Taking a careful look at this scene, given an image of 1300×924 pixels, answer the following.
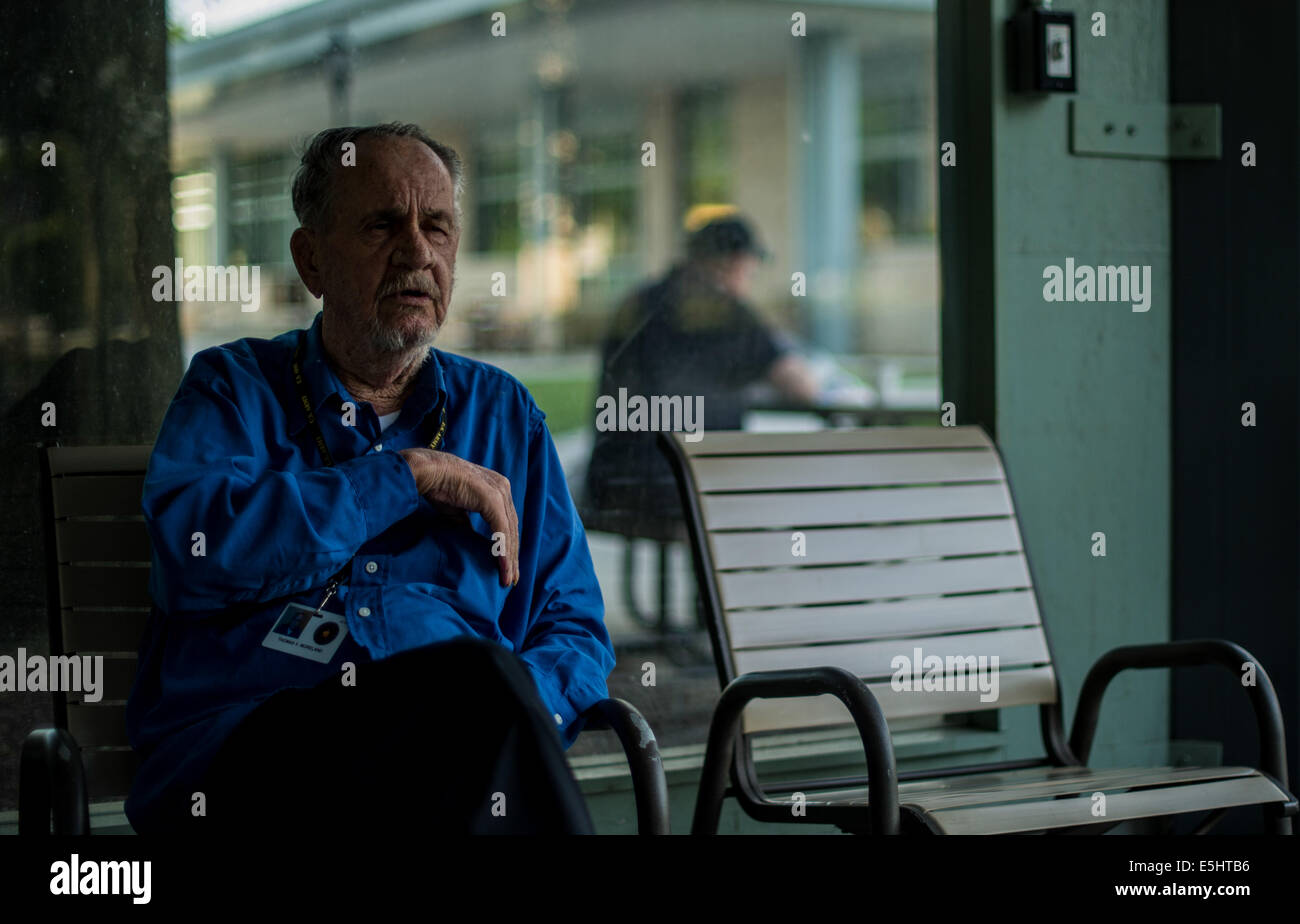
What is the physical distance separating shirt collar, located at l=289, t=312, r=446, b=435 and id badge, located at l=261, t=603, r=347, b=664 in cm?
31

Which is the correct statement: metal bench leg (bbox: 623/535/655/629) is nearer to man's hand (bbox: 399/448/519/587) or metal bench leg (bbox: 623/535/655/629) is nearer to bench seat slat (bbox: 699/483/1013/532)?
bench seat slat (bbox: 699/483/1013/532)

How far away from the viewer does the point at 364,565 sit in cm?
241

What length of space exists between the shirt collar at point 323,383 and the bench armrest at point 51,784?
613 millimetres

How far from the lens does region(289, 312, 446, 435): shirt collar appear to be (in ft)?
8.11

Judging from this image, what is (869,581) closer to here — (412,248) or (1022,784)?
(1022,784)

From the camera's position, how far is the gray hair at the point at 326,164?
2.54m

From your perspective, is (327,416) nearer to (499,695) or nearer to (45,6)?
(499,695)

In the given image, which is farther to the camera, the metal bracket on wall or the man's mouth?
the metal bracket on wall

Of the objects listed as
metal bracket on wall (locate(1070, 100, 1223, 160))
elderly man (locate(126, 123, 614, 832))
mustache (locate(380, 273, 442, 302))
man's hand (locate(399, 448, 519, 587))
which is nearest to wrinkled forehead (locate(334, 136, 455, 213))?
elderly man (locate(126, 123, 614, 832))

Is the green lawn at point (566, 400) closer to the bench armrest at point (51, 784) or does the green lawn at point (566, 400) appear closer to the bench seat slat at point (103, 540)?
the bench seat slat at point (103, 540)
